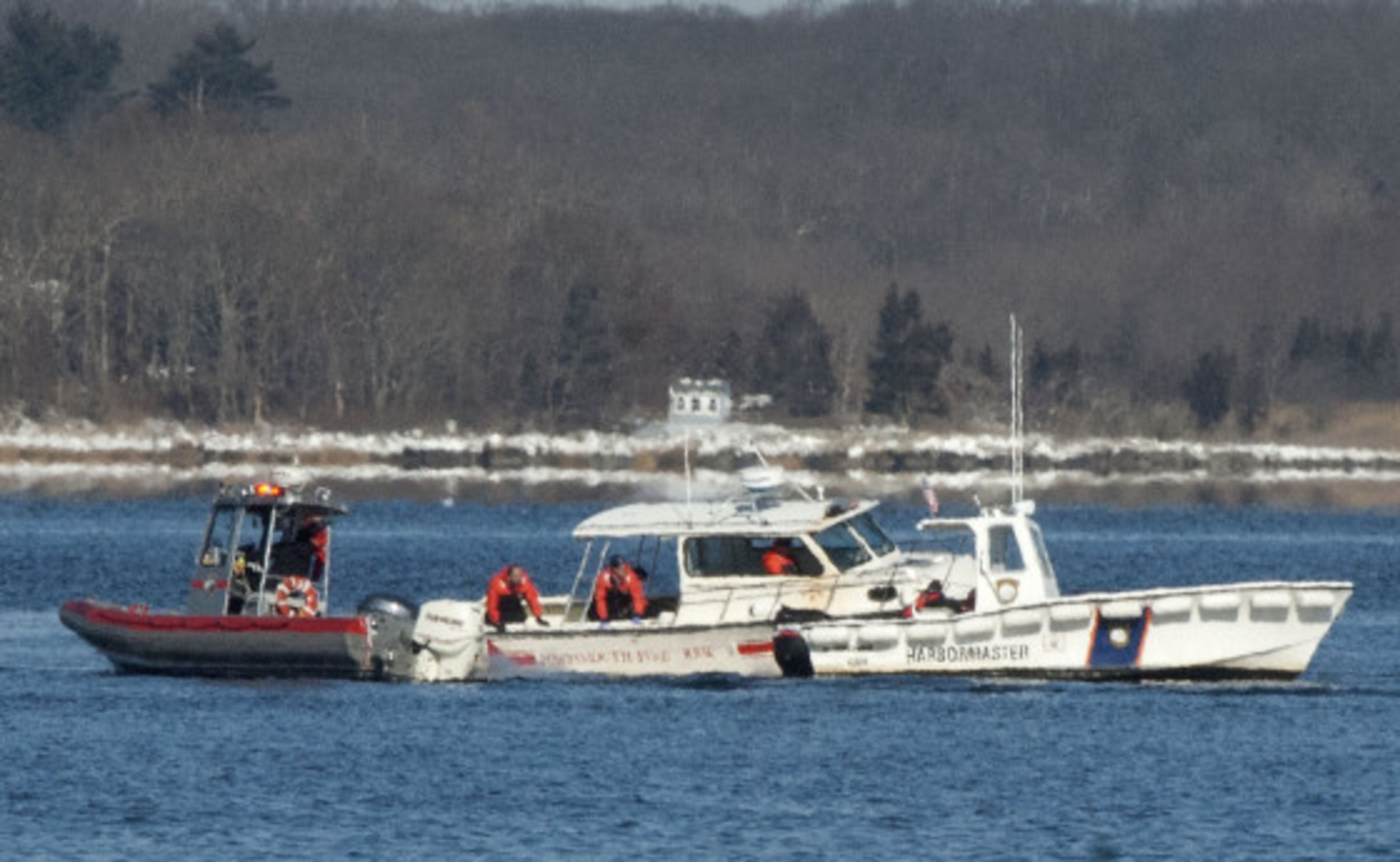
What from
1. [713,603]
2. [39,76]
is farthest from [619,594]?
[39,76]

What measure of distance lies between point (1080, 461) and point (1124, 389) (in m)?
27.8

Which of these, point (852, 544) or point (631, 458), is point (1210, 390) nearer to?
point (631, 458)

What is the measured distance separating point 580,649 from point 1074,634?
7.16m

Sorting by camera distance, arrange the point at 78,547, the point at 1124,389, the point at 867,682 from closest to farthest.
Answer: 1. the point at 867,682
2. the point at 78,547
3. the point at 1124,389

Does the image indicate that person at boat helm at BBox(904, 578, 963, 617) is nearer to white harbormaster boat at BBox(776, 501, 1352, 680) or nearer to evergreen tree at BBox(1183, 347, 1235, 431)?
white harbormaster boat at BBox(776, 501, 1352, 680)

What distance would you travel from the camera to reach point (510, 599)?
47750 mm

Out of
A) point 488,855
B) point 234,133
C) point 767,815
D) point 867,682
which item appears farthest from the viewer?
point 234,133

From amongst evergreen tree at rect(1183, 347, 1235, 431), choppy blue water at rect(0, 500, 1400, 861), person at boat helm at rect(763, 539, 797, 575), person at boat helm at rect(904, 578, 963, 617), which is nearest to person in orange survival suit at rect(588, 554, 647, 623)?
choppy blue water at rect(0, 500, 1400, 861)

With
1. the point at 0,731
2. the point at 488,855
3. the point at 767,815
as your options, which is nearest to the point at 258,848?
the point at 488,855

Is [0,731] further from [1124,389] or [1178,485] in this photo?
[1124,389]

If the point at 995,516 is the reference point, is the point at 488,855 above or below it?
below

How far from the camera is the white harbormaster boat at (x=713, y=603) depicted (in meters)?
46.5

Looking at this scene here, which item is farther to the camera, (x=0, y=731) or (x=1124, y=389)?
(x=1124, y=389)

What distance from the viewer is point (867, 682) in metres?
45.9
